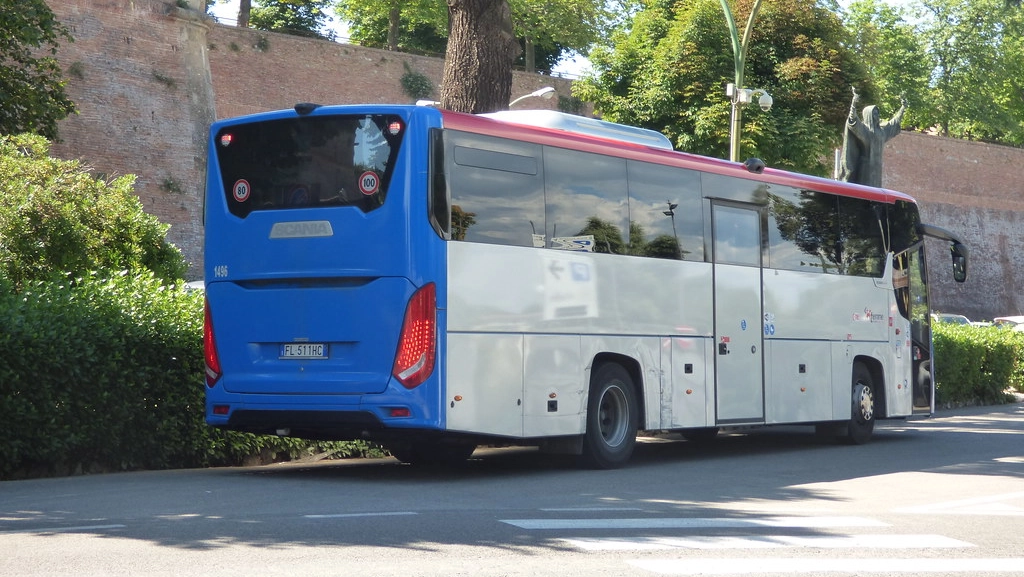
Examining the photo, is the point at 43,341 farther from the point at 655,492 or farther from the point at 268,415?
the point at 655,492

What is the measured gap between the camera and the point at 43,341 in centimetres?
1161

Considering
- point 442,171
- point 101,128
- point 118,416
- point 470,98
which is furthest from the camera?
point 101,128

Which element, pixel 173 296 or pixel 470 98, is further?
pixel 470 98

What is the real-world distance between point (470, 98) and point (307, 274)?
276 inches

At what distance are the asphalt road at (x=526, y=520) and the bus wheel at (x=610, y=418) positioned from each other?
183 mm

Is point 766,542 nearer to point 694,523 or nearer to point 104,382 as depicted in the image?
point 694,523

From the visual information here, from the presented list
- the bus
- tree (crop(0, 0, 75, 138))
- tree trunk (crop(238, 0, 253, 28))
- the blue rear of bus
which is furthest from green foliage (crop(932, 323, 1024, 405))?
tree trunk (crop(238, 0, 253, 28))

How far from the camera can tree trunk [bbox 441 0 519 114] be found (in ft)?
59.2

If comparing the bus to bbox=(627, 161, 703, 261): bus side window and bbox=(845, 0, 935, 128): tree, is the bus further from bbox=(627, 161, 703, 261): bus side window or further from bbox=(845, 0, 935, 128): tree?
bbox=(845, 0, 935, 128): tree

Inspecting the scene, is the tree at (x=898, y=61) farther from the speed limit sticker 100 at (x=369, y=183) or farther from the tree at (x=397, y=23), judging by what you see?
the speed limit sticker 100 at (x=369, y=183)

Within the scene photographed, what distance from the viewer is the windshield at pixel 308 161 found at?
37.2 ft

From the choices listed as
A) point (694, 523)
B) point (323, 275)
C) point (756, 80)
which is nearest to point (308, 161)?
point (323, 275)

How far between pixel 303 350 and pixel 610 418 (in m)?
3.36

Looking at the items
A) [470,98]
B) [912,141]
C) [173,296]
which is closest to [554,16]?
[912,141]
